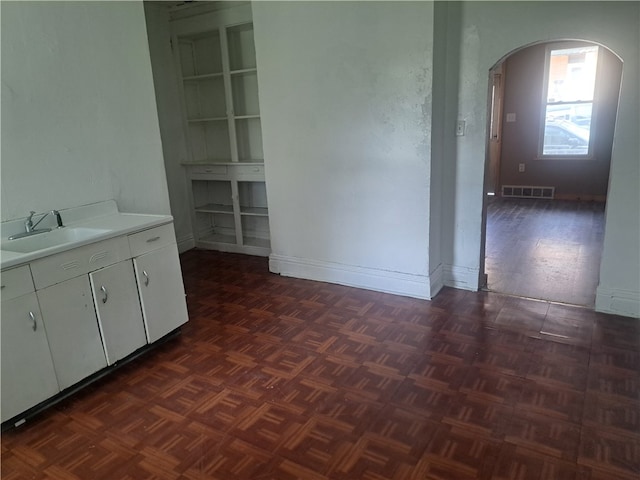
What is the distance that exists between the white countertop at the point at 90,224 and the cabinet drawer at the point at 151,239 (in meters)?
0.04

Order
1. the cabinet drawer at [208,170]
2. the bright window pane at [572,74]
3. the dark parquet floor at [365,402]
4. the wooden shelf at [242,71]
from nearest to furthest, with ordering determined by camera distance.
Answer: the dark parquet floor at [365,402], the wooden shelf at [242,71], the cabinet drawer at [208,170], the bright window pane at [572,74]

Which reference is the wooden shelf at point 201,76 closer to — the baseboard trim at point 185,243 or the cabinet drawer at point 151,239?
the baseboard trim at point 185,243

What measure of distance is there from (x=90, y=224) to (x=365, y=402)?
1.98 meters

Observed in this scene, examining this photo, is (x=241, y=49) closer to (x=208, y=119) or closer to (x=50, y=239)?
(x=208, y=119)

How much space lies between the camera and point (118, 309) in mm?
2637

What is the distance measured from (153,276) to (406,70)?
224 cm

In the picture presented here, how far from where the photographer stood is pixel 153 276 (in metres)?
2.83

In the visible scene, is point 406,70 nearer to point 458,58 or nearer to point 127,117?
point 458,58

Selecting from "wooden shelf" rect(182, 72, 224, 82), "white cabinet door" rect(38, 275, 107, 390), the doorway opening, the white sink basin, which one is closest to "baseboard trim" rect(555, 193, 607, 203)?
the doorway opening

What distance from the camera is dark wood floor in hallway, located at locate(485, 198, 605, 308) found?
3672 mm

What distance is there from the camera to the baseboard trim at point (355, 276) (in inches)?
141

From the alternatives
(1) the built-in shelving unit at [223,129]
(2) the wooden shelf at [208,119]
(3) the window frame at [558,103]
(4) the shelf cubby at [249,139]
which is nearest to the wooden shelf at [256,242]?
(1) the built-in shelving unit at [223,129]

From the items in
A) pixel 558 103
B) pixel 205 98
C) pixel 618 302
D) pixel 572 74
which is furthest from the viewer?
pixel 558 103

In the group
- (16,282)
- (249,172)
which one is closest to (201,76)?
(249,172)
